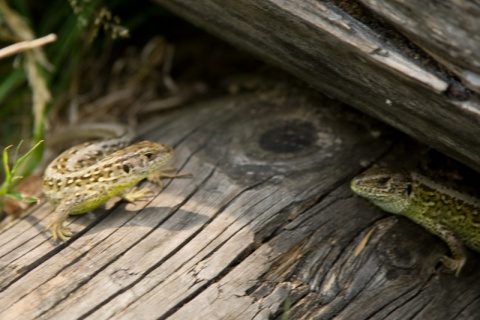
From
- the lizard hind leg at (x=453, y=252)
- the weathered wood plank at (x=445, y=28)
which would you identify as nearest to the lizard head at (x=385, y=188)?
the lizard hind leg at (x=453, y=252)

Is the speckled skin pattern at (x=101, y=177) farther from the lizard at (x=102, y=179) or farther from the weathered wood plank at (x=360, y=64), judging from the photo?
the weathered wood plank at (x=360, y=64)

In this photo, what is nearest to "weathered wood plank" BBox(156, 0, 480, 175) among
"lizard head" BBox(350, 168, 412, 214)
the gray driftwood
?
"lizard head" BBox(350, 168, 412, 214)

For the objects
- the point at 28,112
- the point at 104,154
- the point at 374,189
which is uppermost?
the point at 374,189

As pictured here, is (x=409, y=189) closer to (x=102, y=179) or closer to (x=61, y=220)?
(x=102, y=179)

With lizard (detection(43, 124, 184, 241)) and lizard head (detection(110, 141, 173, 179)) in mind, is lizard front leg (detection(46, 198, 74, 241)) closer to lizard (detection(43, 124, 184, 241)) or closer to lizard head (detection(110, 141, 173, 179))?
lizard (detection(43, 124, 184, 241))

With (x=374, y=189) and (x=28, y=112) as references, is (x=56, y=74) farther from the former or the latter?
(x=374, y=189)

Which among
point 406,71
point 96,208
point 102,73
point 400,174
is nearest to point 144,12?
point 102,73

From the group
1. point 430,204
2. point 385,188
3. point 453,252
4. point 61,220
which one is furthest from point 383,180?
point 61,220
